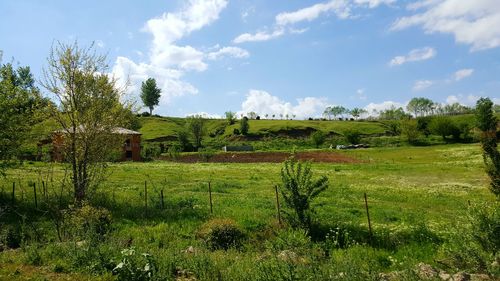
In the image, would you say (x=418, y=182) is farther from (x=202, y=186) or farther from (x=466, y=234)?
(x=466, y=234)

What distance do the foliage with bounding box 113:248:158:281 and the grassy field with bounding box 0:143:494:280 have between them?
1.04ft

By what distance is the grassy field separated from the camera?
9828 mm

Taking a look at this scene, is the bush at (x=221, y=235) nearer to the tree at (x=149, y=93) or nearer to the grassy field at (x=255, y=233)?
the grassy field at (x=255, y=233)

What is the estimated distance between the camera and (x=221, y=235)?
15.4 meters

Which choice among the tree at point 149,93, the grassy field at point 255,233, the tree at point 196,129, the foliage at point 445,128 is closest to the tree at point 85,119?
the grassy field at point 255,233

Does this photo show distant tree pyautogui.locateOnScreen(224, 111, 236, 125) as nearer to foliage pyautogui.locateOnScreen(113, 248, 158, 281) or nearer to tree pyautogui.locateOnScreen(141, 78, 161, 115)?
tree pyautogui.locateOnScreen(141, 78, 161, 115)

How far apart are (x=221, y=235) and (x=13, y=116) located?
1373 centimetres

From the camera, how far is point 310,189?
51.8 feet

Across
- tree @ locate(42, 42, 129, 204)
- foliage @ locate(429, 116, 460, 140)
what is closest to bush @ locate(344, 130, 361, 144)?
foliage @ locate(429, 116, 460, 140)

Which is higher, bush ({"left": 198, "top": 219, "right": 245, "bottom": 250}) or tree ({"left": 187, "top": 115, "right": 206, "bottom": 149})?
tree ({"left": 187, "top": 115, "right": 206, "bottom": 149})

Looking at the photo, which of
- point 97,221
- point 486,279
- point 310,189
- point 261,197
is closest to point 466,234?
point 486,279

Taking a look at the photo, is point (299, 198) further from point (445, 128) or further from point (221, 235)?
point (445, 128)

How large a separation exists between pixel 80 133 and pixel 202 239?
8.89 m

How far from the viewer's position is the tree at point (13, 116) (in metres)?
20.8
